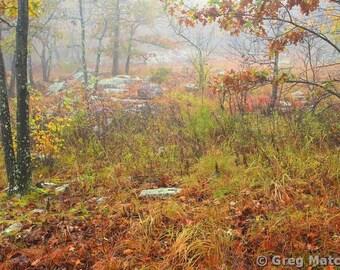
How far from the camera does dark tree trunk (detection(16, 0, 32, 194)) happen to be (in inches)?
174

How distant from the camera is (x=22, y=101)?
4.54 metres

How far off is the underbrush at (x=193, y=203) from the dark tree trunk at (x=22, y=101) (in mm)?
422

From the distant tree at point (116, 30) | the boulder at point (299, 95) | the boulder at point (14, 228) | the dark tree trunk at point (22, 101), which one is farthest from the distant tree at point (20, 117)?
the distant tree at point (116, 30)

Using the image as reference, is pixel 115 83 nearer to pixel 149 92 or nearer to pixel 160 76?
pixel 160 76

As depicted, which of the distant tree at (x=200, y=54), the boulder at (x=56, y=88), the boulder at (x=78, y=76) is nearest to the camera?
the distant tree at (x=200, y=54)

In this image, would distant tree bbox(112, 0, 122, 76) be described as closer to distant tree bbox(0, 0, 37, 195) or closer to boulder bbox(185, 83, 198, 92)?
boulder bbox(185, 83, 198, 92)

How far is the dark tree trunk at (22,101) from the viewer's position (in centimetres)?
443

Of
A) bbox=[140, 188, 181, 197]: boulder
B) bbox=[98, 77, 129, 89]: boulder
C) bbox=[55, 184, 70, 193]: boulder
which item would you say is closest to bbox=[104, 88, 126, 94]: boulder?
bbox=[98, 77, 129, 89]: boulder

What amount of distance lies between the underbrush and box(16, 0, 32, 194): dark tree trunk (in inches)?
16.6

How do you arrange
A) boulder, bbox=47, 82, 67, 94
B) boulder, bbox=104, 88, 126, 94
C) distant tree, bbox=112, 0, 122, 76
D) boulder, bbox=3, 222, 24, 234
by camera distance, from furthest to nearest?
distant tree, bbox=112, 0, 122, 76 < boulder, bbox=47, 82, 67, 94 < boulder, bbox=104, 88, 126, 94 < boulder, bbox=3, 222, 24, 234

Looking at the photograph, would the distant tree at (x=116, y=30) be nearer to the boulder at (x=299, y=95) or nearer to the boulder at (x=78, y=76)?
the boulder at (x=78, y=76)

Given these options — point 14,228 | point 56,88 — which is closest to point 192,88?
point 56,88

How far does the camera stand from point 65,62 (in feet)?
94.0

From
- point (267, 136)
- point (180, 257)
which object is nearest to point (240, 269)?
point (180, 257)
